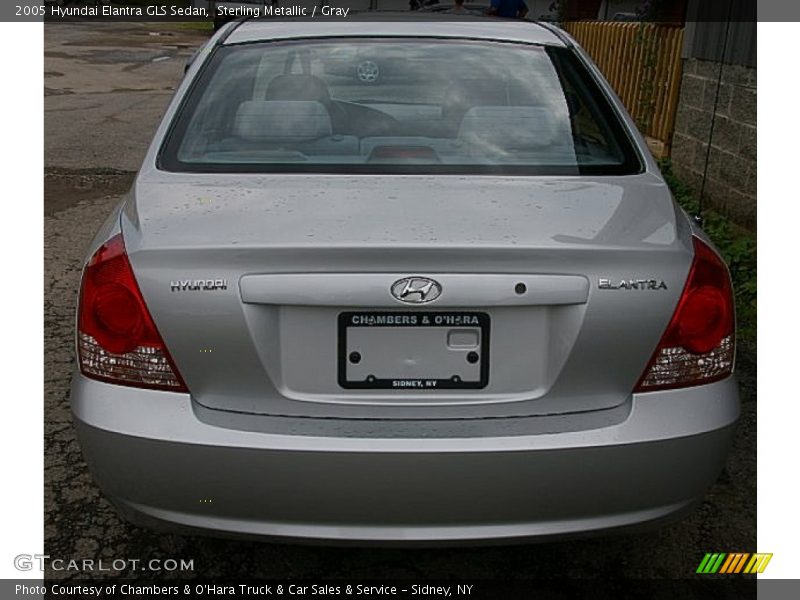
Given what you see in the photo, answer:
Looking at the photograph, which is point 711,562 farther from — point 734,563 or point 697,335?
point 697,335

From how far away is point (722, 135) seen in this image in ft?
20.1

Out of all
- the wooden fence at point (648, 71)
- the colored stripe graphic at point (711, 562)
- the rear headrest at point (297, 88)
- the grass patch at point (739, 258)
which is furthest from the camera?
the wooden fence at point (648, 71)

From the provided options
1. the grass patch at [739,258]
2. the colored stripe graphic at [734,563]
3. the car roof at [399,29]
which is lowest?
the colored stripe graphic at [734,563]

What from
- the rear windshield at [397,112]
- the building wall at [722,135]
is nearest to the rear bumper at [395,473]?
the rear windshield at [397,112]

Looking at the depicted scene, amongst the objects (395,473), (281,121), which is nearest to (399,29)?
(281,121)

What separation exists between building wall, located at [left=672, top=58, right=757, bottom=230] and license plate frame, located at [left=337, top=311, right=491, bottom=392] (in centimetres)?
357

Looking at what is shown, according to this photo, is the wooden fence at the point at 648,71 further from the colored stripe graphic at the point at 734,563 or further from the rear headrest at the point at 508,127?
the colored stripe graphic at the point at 734,563

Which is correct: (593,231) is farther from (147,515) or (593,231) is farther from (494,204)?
(147,515)

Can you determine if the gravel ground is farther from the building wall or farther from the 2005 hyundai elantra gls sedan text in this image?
the building wall

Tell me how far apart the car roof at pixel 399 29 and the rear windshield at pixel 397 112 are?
60mm

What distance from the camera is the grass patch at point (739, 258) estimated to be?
4785mm

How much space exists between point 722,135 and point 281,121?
4.23 metres

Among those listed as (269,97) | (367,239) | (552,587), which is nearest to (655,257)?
(367,239)
